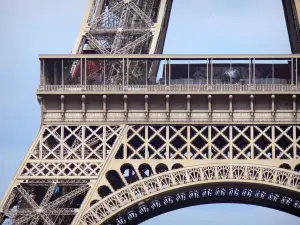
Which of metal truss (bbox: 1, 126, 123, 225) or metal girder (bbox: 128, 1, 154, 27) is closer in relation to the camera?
metal truss (bbox: 1, 126, 123, 225)

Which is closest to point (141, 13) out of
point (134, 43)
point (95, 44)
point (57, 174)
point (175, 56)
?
point (134, 43)

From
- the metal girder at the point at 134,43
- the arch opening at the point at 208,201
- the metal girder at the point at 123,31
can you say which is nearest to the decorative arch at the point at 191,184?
the arch opening at the point at 208,201

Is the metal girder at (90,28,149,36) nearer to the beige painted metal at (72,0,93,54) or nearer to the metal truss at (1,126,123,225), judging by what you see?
the beige painted metal at (72,0,93,54)

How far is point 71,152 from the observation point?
60062 millimetres

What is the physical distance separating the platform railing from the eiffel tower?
0.13 ft

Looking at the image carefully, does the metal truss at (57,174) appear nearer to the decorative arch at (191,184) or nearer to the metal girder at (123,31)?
the decorative arch at (191,184)

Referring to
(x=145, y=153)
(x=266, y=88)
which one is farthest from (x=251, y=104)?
(x=145, y=153)

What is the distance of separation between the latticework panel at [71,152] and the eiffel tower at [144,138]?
49mm

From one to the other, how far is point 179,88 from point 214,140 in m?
2.51

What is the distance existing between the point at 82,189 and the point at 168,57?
20.6 feet

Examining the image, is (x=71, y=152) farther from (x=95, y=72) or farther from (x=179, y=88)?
(x=179, y=88)

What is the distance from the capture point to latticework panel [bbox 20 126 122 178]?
196 feet

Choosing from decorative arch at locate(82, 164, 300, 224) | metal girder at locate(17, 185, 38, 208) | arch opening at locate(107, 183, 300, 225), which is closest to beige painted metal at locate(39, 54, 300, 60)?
decorative arch at locate(82, 164, 300, 224)

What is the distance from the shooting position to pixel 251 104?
6034 centimetres
